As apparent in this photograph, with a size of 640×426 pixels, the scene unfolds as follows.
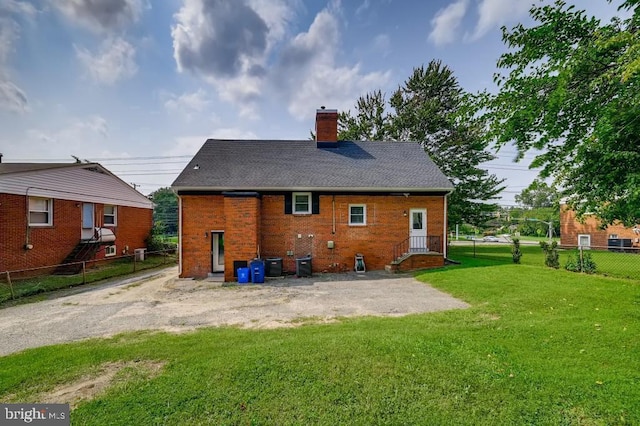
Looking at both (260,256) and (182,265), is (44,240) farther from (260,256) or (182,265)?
(260,256)

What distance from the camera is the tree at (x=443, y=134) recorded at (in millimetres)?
24969

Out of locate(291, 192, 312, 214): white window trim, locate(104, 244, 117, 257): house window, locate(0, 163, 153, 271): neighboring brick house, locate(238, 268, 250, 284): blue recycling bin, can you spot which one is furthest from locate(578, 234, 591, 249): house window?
locate(104, 244, 117, 257): house window

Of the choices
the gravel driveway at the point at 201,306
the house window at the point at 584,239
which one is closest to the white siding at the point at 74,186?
the gravel driveway at the point at 201,306

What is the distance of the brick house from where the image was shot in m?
12.3

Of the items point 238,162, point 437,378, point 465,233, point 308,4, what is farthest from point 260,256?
point 465,233

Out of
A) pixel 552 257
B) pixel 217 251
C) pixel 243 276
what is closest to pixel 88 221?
pixel 217 251

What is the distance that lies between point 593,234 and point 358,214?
27684mm

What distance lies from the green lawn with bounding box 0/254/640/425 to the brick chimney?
12191 mm

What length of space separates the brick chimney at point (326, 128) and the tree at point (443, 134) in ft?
40.3

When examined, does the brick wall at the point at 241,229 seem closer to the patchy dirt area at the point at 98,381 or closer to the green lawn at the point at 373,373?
the green lawn at the point at 373,373

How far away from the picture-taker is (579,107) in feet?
16.4

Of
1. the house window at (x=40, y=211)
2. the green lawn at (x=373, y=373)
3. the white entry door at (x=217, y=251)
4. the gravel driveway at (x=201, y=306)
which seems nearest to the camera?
the green lawn at (x=373, y=373)

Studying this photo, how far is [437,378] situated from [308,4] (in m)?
13.1

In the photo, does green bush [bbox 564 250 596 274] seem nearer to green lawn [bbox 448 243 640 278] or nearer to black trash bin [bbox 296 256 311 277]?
green lawn [bbox 448 243 640 278]
